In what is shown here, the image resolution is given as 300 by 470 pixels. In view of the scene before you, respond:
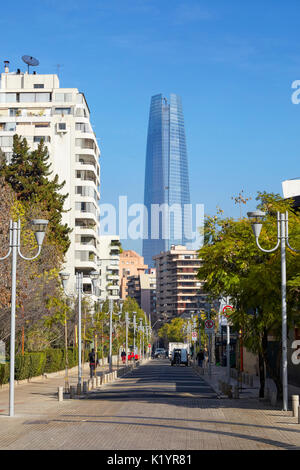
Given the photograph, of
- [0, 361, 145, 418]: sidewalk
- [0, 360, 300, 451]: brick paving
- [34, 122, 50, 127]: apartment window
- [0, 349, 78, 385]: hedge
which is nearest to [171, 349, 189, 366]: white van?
[0, 349, 78, 385]: hedge

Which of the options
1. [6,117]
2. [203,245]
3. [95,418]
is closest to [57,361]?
[203,245]

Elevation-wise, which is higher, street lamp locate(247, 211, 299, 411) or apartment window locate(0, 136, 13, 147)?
apartment window locate(0, 136, 13, 147)

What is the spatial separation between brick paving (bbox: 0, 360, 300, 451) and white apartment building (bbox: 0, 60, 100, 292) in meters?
62.8

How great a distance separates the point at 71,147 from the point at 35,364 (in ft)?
175

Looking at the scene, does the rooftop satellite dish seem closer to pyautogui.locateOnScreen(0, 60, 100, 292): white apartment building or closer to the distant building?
pyautogui.locateOnScreen(0, 60, 100, 292): white apartment building

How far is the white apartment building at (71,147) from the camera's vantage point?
91.8 meters

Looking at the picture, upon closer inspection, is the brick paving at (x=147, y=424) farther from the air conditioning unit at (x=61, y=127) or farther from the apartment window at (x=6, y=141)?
the air conditioning unit at (x=61, y=127)

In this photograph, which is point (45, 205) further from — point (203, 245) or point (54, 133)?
point (54, 133)

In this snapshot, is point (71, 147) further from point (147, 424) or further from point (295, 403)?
point (147, 424)

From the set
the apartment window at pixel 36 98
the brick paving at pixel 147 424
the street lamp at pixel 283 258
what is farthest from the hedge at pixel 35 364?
the apartment window at pixel 36 98

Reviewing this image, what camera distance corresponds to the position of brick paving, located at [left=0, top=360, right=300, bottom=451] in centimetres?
1530

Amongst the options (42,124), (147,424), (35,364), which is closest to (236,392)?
(147,424)

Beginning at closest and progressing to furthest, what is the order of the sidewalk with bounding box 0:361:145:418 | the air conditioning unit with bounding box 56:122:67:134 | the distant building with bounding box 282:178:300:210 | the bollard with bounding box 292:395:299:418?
the bollard with bounding box 292:395:299:418 < the sidewalk with bounding box 0:361:145:418 < the distant building with bounding box 282:178:300:210 < the air conditioning unit with bounding box 56:122:67:134
